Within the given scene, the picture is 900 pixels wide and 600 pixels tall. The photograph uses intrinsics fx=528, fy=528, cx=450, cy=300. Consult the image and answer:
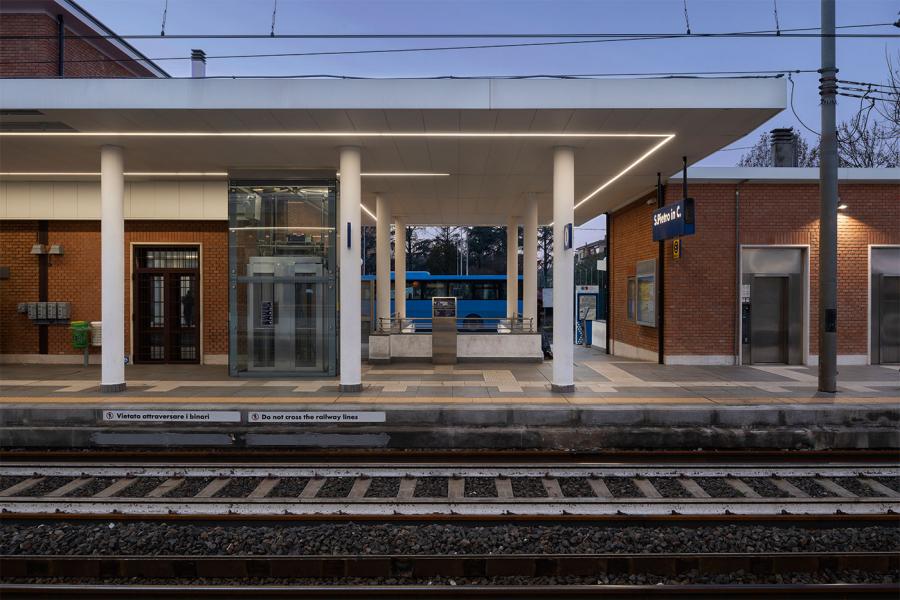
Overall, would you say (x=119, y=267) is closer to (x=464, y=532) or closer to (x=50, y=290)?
(x=50, y=290)

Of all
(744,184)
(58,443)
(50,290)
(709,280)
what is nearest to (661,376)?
(709,280)

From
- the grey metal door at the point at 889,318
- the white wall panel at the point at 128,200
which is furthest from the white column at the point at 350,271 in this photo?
the grey metal door at the point at 889,318

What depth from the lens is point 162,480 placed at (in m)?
6.34

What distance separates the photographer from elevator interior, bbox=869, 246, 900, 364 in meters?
12.9

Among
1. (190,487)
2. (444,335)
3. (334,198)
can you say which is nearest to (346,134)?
(334,198)

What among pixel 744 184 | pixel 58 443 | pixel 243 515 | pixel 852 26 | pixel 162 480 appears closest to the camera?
pixel 243 515

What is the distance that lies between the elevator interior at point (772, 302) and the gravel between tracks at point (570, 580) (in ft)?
31.7

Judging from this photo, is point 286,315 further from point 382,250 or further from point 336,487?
point 336,487

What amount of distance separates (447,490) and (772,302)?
1079 cm

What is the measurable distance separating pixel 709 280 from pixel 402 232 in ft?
33.4

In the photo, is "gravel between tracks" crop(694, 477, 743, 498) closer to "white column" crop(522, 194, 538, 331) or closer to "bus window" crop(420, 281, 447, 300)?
"white column" crop(522, 194, 538, 331)

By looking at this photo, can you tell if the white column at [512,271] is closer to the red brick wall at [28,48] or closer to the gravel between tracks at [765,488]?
the gravel between tracks at [765,488]

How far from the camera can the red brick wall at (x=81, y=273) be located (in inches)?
507

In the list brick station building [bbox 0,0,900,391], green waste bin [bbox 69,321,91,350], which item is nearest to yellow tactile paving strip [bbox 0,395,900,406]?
brick station building [bbox 0,0,900,391]
